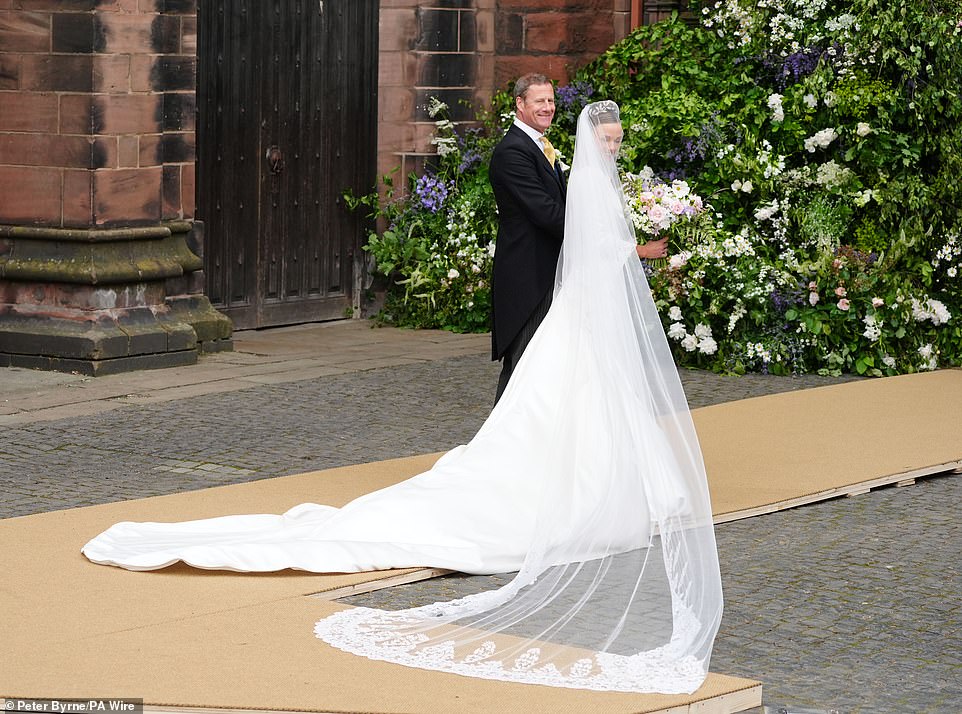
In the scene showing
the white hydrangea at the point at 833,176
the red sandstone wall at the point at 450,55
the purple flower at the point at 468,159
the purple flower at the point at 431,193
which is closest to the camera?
the white hydrangea at the point at 833,176

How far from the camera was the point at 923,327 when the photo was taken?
37.3ft

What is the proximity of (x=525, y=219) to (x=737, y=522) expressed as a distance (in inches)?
65.9

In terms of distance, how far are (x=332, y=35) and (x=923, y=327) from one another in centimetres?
515

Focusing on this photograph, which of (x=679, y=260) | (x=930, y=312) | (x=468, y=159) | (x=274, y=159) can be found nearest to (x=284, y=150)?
(x=274, y=159)

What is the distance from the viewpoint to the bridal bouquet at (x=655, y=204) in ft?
30.3

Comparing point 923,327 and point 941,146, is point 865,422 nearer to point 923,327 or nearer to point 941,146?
point 923,327

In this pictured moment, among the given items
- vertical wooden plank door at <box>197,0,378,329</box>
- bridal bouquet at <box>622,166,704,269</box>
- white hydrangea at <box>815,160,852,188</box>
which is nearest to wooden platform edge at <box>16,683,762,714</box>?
bridal bouquet at <box>622,166,704,269</box>

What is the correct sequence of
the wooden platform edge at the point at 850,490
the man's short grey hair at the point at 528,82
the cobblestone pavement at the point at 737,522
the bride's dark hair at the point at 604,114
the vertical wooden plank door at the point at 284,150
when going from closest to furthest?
the cobblestone pavement at the point at 737,522 → the bride's dark hair at the point at 604,114 → the wooden platform edge at the point at 850,490 → the man's short grey hair at the point at 528,82 → the vertical wooden plank door at the point at 284,150

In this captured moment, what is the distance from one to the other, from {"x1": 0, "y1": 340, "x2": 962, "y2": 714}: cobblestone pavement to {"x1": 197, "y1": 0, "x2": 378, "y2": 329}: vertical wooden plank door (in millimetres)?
2128

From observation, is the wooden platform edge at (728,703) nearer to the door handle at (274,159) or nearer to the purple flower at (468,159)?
the door handle at (274,159)

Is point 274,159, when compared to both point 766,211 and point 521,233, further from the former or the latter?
point 521,233

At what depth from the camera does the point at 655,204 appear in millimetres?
9195

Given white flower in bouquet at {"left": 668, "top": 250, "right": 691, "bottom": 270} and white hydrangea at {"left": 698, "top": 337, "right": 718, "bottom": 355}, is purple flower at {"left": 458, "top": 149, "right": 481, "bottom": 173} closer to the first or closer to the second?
white flower in bouquet at {"left": 668, "top": 250, "right": 691, "bottom": 270}

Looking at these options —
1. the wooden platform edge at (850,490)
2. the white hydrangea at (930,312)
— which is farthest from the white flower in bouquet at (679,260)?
the wooden platform edge at (850,490)
